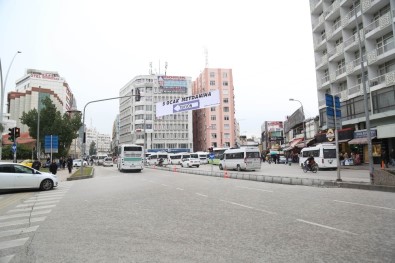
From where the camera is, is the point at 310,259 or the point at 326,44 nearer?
the point at 310,259

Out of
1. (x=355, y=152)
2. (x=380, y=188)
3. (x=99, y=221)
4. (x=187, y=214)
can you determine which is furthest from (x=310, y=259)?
(x=355, y=152)

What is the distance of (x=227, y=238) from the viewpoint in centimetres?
611

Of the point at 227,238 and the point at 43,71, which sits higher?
the point at 43,71

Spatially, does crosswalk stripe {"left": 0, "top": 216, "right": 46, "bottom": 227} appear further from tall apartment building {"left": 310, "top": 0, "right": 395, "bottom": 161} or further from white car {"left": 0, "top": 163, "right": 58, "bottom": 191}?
A: tall apartment building {"left": 310, "top": 0, "right": 395, "bottom": 161}

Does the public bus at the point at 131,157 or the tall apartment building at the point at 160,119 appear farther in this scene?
the tall apartment building at the point at 160,119

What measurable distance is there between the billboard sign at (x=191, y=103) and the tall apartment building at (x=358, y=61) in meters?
13.8

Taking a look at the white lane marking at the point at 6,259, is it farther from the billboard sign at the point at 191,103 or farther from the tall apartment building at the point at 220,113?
the tall apartment building at the point at 220,113

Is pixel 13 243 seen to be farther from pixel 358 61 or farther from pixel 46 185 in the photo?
pixel 358 61

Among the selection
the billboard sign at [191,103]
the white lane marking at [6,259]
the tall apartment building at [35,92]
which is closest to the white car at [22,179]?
the white lane marking at [6,259]

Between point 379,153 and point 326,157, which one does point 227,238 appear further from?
point 379,153

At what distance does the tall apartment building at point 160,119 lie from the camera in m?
106

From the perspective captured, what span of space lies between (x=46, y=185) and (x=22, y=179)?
1.34 m

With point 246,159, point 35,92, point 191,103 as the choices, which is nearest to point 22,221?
point 191,103

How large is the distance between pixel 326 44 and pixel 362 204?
1452 inches
